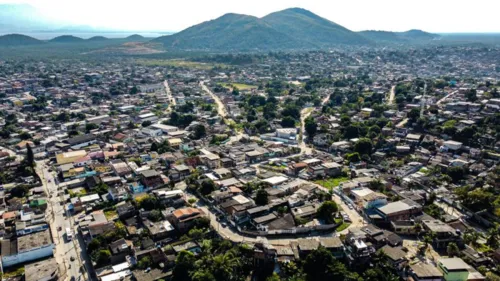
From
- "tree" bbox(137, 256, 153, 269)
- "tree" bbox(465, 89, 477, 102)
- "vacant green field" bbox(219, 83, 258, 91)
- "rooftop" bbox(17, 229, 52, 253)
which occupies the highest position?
"tree" bbox(465, 89, 477, 102)

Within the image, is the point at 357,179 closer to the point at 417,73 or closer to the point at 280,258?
the point at 280,258

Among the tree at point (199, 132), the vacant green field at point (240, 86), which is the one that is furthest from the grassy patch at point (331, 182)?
the vacant green field at point (240, 86)

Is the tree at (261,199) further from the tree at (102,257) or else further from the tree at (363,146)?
the tree at (363,146)

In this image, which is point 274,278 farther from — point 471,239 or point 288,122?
point 288,122

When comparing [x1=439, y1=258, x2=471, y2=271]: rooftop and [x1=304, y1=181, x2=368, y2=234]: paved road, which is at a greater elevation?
[x1=439, y1=258, x2=471, y2=271]: rooftop

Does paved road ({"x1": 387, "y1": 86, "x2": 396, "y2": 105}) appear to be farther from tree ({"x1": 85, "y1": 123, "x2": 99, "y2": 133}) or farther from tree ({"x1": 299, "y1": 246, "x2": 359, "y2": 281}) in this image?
tree ({"x1": 85, "y1": 123, "x2": 99, "y2": 133})

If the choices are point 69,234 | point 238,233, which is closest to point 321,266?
point 238,233

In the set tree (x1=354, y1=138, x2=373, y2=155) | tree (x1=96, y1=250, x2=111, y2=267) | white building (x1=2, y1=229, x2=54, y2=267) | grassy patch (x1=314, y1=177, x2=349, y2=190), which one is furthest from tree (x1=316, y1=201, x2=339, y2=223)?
white building (x1=2, y1=229, x2=54, y2=267)
